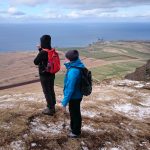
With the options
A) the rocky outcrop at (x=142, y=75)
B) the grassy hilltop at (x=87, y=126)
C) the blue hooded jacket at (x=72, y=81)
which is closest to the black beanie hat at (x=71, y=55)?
the blue hooded jacket at (x=72, y=81)

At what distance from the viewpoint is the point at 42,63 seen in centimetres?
1339

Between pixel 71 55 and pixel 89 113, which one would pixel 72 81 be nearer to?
pixel 71 55

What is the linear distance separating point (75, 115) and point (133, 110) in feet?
24.8

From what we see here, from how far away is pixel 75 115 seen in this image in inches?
476

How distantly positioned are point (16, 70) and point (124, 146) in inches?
5783

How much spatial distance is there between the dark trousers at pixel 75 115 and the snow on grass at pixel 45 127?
858 millimetres

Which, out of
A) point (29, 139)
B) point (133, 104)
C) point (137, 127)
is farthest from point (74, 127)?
point (133, 104)

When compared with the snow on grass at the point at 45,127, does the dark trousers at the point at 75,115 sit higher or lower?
higher

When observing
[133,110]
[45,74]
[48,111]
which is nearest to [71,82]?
[45,74]

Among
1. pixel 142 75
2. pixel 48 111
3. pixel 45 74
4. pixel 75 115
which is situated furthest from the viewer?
pixel 142 75

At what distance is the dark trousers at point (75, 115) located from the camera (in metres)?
11.9

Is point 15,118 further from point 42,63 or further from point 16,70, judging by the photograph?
point 16,70

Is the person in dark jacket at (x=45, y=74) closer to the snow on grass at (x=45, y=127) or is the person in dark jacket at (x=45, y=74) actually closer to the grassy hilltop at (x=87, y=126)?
the grassy hilltop at (x=87, y=126)

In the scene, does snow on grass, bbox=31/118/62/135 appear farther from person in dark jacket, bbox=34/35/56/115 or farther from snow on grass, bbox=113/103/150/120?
snow on grass, bbox=113/103/150/120
